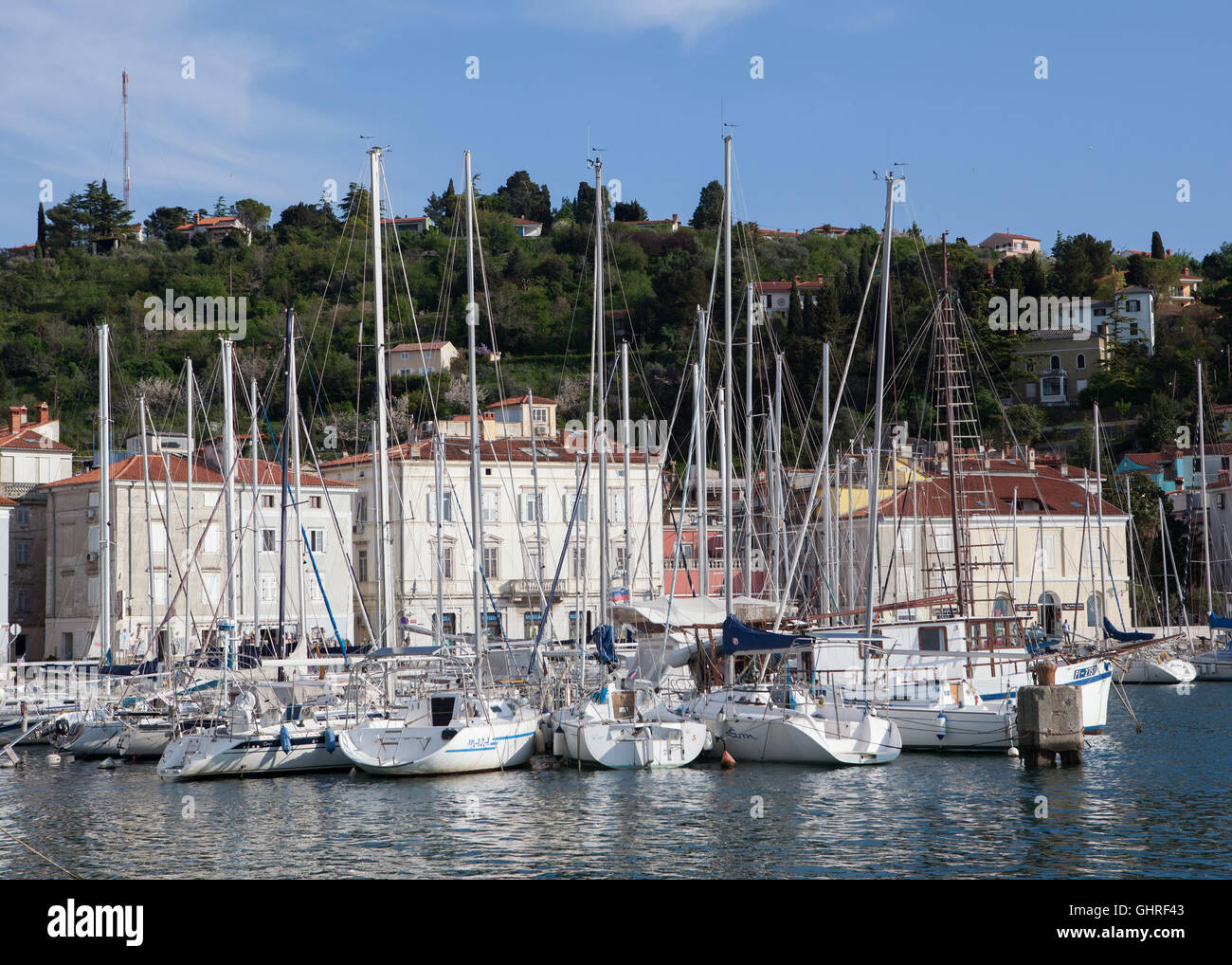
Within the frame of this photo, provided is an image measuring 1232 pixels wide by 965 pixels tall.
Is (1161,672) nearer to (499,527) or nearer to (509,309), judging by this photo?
(499,527)

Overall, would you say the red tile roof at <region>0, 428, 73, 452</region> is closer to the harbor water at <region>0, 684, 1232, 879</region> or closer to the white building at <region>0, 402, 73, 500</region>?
the white building at <region>0, 402, 73, 500</region>

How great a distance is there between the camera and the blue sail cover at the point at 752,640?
2766cm

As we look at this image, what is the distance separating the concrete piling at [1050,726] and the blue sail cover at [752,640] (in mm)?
4388

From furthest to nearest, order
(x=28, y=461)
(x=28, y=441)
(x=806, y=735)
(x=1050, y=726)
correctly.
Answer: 1. (x=28, y=441)
2. (x=28, y=461)
3. (x=806, y=735)
4. (x=1050, y=726)

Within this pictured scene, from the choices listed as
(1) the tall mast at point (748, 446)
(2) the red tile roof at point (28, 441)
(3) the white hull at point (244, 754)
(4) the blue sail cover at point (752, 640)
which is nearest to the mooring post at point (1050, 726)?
(4) the blue sail cover at point (752, 640)

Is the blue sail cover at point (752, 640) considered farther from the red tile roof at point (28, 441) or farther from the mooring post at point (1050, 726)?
the red tile roof at point (28, 441)

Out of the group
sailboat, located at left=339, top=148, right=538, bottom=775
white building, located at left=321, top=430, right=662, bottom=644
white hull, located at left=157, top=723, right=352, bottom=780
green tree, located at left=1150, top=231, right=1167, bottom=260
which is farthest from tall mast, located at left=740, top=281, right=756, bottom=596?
green tree, located at left=1150, top=231, right=1167, bottom=260

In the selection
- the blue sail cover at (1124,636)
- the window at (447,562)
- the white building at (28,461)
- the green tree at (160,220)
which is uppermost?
the green tree at (160,220)

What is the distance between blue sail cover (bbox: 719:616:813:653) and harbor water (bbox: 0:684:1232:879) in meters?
2.63

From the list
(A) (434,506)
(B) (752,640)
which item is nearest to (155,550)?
(A) (434,506)

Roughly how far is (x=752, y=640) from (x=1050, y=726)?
600cm

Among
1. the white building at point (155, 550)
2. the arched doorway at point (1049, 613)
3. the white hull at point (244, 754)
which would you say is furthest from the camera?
the arched doorway at point (1049, 613)

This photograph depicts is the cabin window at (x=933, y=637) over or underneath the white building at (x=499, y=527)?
underneath

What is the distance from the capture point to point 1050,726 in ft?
82.6
